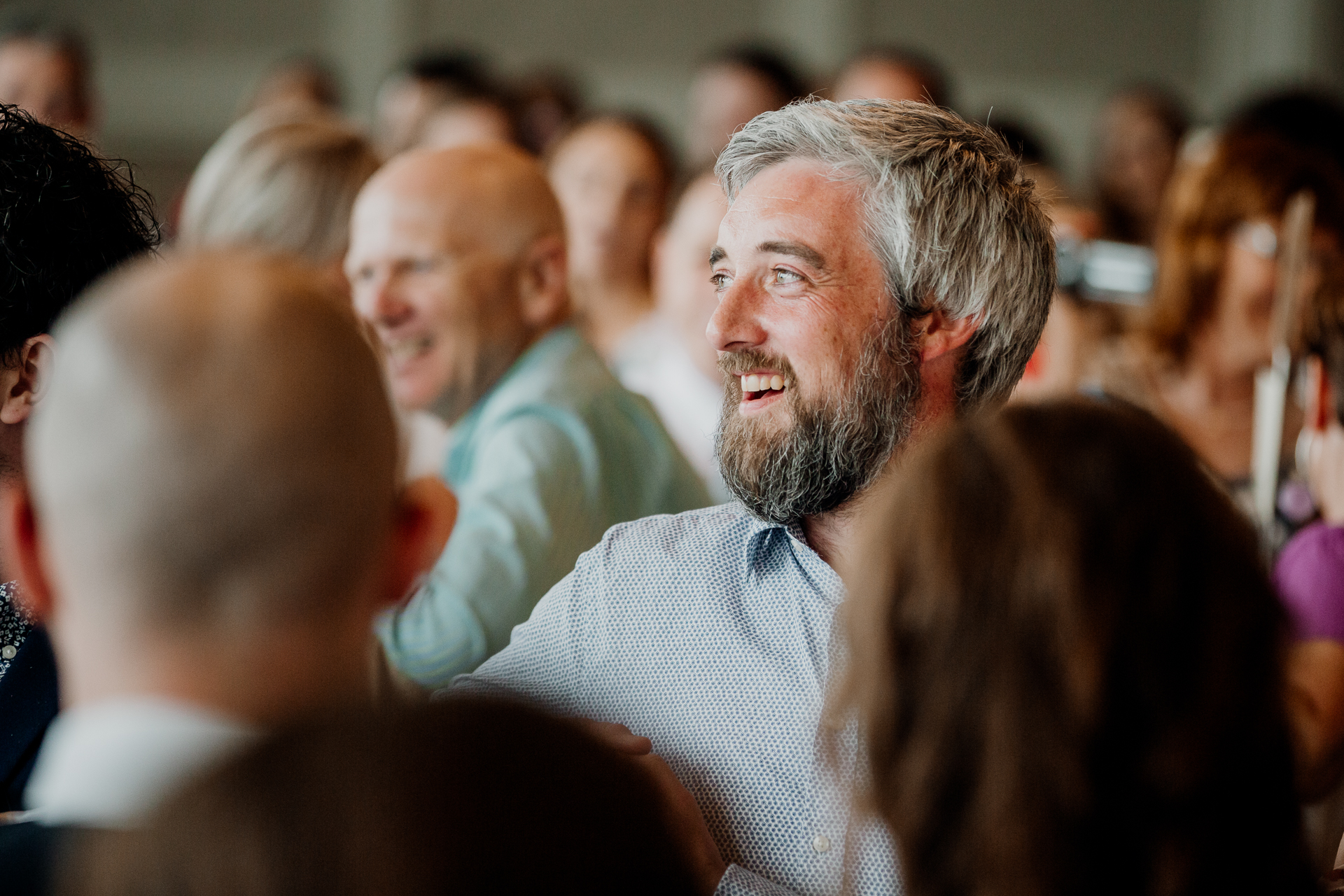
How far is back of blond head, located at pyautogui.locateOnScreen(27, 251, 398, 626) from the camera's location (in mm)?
837

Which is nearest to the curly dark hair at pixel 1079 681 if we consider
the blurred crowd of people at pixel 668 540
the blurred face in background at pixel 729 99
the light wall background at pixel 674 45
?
the blurred crowd of people at pixel 668 540

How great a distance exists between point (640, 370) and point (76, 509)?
3083 millimetres

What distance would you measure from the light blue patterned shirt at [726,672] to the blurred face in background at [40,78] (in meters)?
3.00

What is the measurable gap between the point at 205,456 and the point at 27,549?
18 cm

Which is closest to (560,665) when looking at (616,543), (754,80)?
(616,543)

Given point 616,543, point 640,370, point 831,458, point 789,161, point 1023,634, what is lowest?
point 640,370

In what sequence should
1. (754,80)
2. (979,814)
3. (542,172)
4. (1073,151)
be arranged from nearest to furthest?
(979,814) → (542,172) → (754,80) → (1073,151)

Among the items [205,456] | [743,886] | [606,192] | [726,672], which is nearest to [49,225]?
[205,456]

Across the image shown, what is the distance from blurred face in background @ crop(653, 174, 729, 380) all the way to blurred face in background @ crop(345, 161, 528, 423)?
2.75 ft

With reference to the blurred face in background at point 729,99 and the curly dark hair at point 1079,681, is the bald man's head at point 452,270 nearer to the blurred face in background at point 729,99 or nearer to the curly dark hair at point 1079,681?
the curly dark hair at point 1079,681

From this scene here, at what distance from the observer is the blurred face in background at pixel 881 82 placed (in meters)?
4.83

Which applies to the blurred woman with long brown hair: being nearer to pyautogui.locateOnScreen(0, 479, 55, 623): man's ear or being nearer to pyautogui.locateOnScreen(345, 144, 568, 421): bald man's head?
pyautogui.locateOnScreen(345, 144, 568, 421): bald man's head

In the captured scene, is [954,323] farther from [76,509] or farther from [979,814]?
[76,509]

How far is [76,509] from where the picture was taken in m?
0.86
